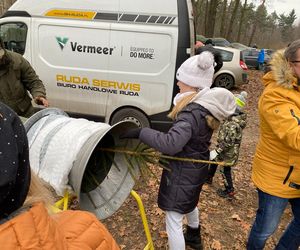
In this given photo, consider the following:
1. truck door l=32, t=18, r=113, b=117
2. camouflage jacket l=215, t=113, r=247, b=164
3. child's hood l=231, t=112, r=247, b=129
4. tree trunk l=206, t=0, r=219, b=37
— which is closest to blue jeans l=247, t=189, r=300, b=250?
camouflage jacket l=215, t=113, r=247, b=164

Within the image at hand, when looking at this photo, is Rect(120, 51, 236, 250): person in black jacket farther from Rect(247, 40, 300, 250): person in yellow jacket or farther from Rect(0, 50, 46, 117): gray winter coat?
Rect(0, 50, 46, 117): gray winter coat

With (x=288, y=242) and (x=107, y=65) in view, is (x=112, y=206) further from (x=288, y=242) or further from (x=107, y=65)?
(x=107, y=65)

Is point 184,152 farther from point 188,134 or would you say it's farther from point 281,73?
point 281,73

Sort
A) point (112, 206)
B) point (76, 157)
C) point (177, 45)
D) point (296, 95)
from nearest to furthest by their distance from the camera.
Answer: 1. point (76, 157)
2. point (112, 206)
3. point (296, 95)
4. point (177, 45)

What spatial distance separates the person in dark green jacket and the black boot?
199 centimetres

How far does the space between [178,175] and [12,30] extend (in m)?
5.26

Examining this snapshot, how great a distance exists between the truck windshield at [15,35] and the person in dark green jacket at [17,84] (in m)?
2.95

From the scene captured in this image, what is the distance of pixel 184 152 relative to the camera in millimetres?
2742

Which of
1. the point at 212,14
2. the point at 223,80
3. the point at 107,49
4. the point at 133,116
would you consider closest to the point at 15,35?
the point at 107,49

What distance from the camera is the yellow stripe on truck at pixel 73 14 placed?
615cm

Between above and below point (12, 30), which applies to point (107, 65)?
below

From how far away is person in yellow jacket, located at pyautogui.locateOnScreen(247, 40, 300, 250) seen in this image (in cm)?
244

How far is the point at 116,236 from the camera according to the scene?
12.5 feet

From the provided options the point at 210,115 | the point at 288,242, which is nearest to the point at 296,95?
the point at 210,115
